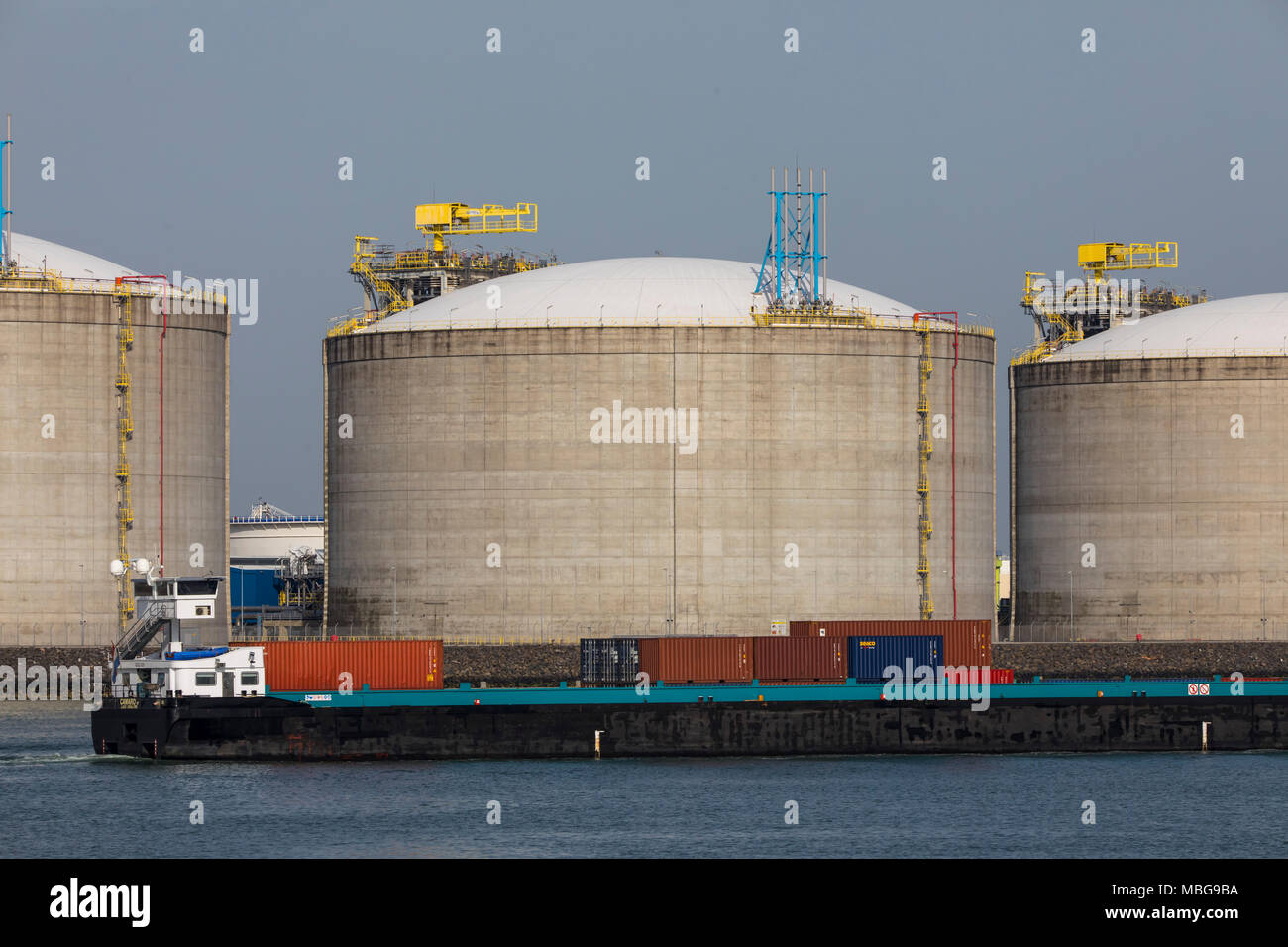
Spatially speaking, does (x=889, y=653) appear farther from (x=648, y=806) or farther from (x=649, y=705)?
(x=648, y=806)

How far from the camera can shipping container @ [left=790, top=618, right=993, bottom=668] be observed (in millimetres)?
71375

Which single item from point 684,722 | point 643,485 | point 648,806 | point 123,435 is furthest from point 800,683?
point 123,435

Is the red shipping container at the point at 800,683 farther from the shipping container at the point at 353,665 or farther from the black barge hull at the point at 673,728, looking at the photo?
the shipping container at the point at 353,665

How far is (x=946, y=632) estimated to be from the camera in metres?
73.2

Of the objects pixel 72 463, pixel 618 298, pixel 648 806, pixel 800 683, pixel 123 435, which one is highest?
pixel 618 298

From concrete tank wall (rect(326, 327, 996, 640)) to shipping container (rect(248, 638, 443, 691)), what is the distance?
16.4m

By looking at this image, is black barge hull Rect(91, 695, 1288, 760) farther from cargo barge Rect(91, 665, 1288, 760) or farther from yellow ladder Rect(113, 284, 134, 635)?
yellow ladder Rect(113, 284, 134, 635)

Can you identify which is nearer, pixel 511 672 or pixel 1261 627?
pixel 511 672

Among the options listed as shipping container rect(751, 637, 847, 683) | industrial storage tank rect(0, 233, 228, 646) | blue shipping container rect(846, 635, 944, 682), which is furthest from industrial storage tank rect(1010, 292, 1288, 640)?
industrial storage tank rect(0, 233, 228, 646)

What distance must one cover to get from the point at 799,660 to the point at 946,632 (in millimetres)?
6554
